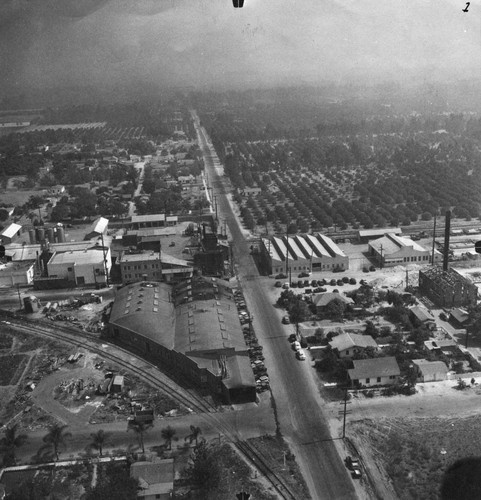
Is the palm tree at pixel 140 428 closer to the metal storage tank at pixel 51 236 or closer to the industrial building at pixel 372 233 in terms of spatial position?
the industrial building at pixel 372 233

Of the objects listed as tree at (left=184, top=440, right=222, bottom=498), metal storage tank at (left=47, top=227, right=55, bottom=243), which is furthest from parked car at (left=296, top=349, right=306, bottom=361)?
metal storage tank at (left=47, top=227, right=55, bottom=243)

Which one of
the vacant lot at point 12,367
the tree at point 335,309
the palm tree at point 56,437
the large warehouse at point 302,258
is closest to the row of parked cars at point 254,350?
the tree at point 335,309

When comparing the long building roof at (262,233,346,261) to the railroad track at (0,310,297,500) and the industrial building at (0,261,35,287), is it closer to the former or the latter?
the railroad track at (0,310,297,500)

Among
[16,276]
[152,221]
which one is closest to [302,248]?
[152,221]

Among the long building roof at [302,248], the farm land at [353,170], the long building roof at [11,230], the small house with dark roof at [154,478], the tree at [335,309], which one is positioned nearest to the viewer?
the small house with dark roof at [154,478]

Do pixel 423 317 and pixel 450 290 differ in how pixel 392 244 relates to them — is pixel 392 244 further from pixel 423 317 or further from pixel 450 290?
pixel 423 317

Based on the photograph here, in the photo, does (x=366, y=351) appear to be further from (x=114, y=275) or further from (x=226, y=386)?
(x=114, y=275)
